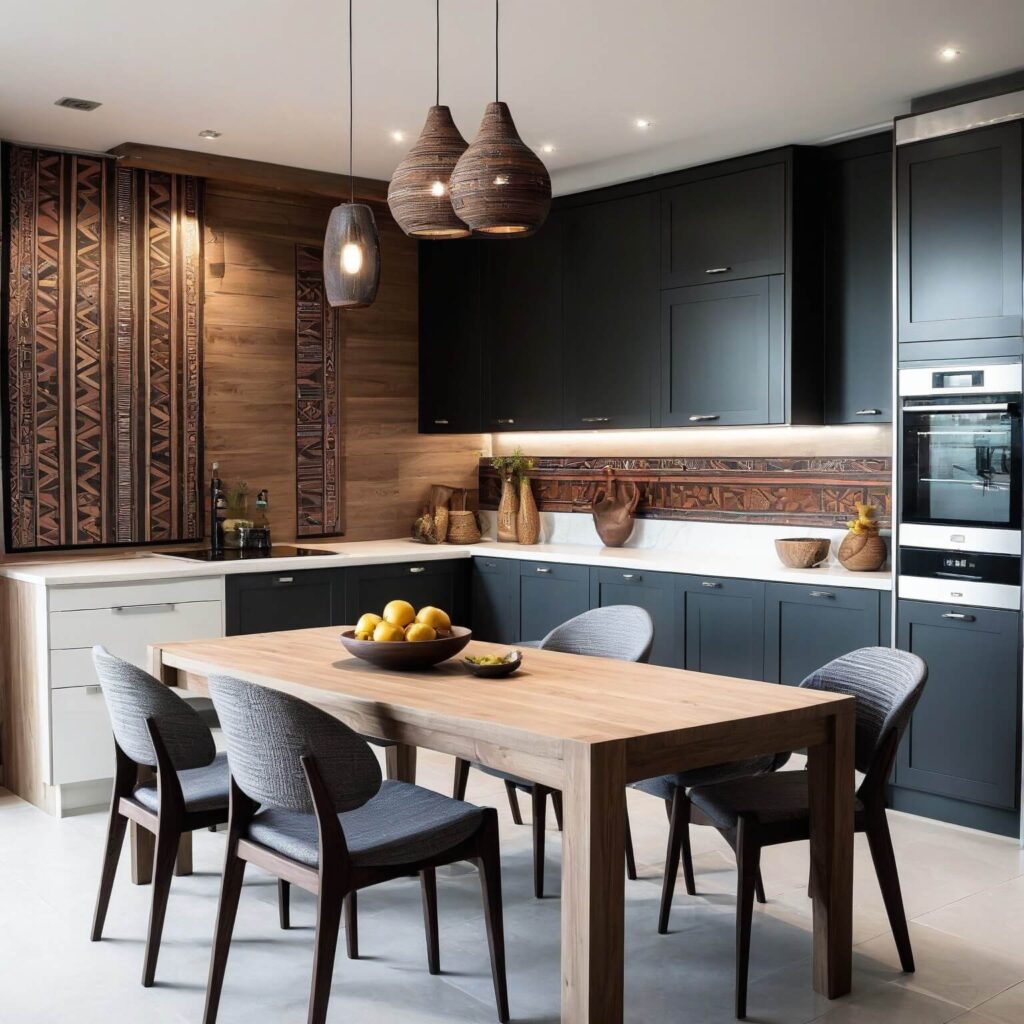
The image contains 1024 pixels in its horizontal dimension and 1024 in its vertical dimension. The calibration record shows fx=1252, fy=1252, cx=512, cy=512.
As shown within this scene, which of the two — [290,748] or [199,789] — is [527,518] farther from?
[290,748]

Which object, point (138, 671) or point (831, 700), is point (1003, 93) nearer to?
point (831, 700)

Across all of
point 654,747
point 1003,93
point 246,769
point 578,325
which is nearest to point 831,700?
point 654,747

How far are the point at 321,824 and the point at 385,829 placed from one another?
257mm

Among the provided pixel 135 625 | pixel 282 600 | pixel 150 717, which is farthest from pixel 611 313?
pixel 150 717

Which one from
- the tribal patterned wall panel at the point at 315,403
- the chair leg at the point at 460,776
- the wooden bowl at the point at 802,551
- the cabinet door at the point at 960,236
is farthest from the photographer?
the tribal patterned wall panel at the point at 315,403

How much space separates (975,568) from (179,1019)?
2963 mm

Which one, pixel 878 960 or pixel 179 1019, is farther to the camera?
pixel 878 960

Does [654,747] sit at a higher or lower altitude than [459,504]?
lower

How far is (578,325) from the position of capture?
19.6 ft

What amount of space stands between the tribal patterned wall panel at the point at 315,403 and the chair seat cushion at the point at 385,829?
3286 millimetres

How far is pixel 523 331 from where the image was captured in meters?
6.20

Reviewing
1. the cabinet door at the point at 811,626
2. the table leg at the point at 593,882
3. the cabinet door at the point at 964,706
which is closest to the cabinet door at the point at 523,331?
the cabinet door at the point at 811,626

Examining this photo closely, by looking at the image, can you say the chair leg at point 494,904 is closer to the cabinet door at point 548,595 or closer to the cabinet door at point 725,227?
the cabinet door at point 548,595

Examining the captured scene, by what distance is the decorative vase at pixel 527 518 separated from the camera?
6.48 meters
